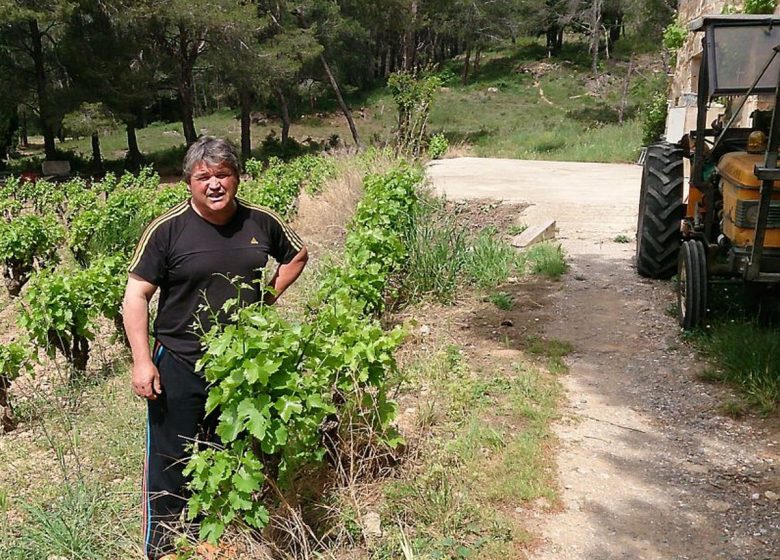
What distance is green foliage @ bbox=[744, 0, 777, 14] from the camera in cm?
1054

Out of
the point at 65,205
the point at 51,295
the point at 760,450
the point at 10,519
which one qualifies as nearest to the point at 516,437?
the point at 760,450

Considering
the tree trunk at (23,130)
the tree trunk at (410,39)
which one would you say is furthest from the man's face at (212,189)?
the tree trunk at (23,130)

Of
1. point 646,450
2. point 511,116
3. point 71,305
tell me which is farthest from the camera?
point 511,116

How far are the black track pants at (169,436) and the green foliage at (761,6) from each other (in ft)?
36.4

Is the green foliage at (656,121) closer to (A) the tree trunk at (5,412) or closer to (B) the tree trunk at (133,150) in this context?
(A) the tree trunk at (5,412)

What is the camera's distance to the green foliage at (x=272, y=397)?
7.68 feet

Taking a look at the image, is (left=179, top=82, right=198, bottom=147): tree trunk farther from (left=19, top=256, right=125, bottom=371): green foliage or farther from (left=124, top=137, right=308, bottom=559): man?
(left=124, top=137, right=308, bottom=559): man

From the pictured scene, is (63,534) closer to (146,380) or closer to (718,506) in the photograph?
(146,380)

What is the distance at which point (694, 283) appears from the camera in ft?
14.8

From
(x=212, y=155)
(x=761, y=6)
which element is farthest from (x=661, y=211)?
(x=761, y=6)

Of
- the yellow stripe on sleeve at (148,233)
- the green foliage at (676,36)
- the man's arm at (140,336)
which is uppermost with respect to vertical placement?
the green foliage at (676,36)

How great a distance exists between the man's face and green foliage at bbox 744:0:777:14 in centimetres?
1069

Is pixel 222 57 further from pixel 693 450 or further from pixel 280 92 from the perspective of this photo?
pixel 693 450

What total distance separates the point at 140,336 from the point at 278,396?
2.04ft
